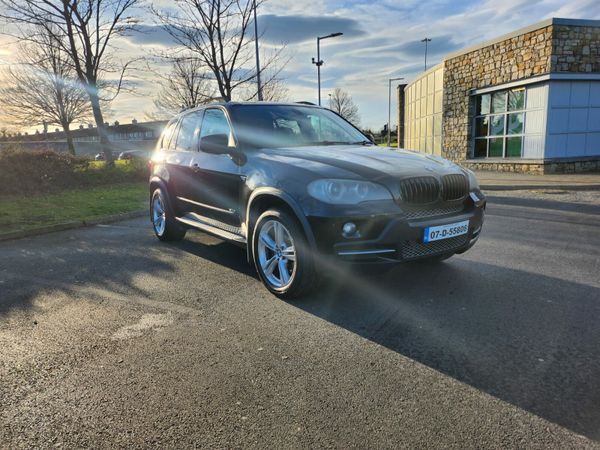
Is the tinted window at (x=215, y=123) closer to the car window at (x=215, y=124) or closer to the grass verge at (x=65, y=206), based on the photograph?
the car window at (x=215, y=124)

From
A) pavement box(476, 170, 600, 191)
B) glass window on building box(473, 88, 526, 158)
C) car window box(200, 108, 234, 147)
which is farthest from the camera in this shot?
glass window on building box(473, 88, 526, 158)

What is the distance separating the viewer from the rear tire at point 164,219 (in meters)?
6.13

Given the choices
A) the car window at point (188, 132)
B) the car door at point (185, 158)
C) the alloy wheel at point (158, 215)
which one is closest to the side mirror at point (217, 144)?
the car door at point (185, 158)

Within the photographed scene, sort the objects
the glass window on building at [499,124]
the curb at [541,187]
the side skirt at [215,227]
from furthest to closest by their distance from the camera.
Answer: the glass window on building at [499,124] < the curb at [541,187] < the side skirt at [215,227]

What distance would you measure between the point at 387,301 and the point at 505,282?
4.26 ft

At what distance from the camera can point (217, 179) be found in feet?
15.9

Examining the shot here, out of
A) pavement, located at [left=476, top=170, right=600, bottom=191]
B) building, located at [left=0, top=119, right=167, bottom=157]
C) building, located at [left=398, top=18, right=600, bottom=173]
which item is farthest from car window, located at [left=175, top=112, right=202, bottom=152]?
building, located at [left=0, top=119, right=167, bottom=157]

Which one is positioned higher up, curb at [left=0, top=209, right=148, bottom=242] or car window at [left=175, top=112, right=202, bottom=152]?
car window at [left=175, top=112, right=202, bottom=152]

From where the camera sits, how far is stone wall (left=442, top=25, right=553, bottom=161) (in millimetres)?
14887

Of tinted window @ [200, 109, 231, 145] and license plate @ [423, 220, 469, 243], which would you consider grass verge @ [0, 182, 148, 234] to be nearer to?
tinted window @ [200, 109, 231, 145]

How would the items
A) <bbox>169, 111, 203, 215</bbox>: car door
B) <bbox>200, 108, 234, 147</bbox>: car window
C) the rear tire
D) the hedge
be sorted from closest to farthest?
<bbox>200, 108, 234, 147</bbox>: car window, <bbox>169, 111, 203, 215</bbox>: car door, the rear tire, the hedge

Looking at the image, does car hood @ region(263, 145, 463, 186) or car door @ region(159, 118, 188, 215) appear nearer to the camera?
car hood @ region(263, 145, 463, 186)

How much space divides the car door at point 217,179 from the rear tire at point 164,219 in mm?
837

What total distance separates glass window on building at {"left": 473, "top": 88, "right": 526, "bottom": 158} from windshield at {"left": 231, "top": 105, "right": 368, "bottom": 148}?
13.3 metres
